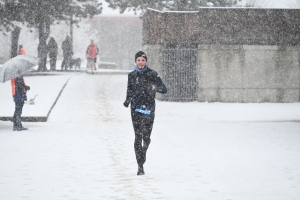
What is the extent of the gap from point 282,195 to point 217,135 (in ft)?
23.9

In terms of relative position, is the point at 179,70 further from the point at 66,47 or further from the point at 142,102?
the point at 66,47

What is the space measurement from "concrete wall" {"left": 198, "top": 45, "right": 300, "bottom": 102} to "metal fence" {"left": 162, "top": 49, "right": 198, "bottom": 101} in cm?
29

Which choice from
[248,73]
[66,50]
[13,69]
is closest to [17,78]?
[13,69]

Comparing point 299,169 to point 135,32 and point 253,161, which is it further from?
point 135,32

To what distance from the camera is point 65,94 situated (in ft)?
85.4

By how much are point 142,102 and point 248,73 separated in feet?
54.0

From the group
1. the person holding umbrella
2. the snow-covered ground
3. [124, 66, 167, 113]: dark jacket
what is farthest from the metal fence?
[124, 66, 167, 113]: dark jacket

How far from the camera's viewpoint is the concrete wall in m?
25.8

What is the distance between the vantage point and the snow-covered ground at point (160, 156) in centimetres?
873

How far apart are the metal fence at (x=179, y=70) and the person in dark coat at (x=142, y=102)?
15.6 m

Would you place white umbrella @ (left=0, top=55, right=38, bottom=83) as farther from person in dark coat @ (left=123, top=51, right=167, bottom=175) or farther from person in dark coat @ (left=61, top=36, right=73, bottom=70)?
person in dark coat @ (left=61, top=36, right=73, bottom=70)

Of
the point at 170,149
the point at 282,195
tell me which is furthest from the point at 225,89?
the point at 282,195

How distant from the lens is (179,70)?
25.6m

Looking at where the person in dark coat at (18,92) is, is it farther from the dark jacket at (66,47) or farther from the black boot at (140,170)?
the dark jacket at (66,47)
